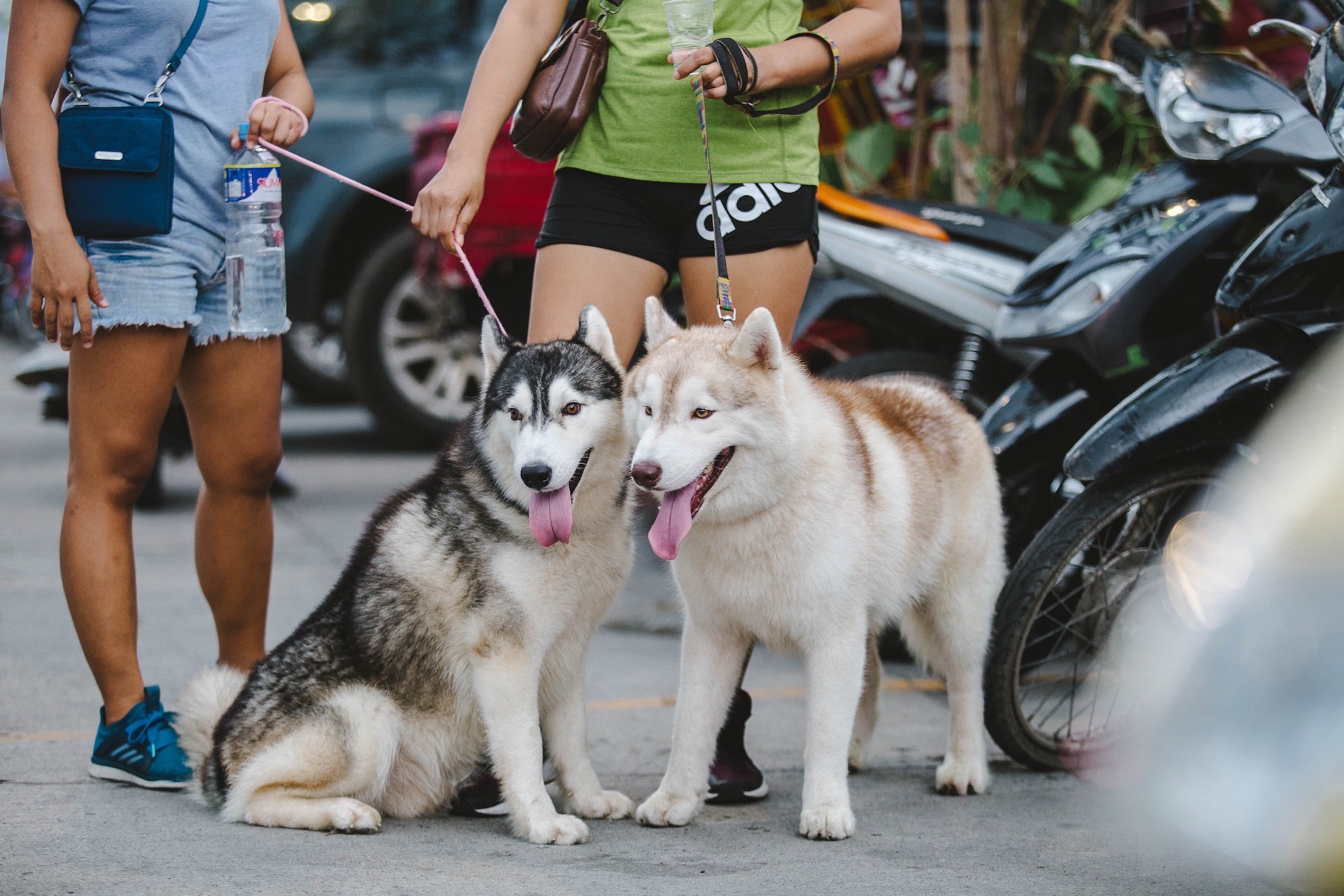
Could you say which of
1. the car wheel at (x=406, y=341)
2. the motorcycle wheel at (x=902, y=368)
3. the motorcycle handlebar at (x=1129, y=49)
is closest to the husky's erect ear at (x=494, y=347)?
the motorcycle wheel at (x=902, y=368)

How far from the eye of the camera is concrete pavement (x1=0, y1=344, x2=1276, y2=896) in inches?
109

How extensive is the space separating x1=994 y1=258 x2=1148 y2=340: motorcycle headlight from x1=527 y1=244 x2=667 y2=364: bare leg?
124 cm

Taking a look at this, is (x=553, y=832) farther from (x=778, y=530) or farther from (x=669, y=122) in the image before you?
(x=669, y=122)

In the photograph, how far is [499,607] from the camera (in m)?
3.04

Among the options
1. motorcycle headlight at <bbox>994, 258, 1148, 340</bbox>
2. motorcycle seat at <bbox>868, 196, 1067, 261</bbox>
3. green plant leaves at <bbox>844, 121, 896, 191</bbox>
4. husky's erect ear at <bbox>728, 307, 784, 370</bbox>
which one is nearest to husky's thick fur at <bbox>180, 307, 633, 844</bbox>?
husky's erect ear at <bbox>728, 307, 784, 370</bbox>

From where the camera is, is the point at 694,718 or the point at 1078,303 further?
the point at 1078,303

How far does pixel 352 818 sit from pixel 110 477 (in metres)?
1.03

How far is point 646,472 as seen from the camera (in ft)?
9.11

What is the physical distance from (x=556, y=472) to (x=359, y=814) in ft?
3.01

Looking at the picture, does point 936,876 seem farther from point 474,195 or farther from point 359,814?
point 474,195

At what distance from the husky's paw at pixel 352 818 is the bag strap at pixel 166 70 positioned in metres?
1.71

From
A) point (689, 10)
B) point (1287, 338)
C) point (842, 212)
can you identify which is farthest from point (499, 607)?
point (842, 212)

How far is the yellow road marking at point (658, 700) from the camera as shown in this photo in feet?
12.4

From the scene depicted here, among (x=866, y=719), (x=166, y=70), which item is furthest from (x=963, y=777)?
(x=166, y=70)
